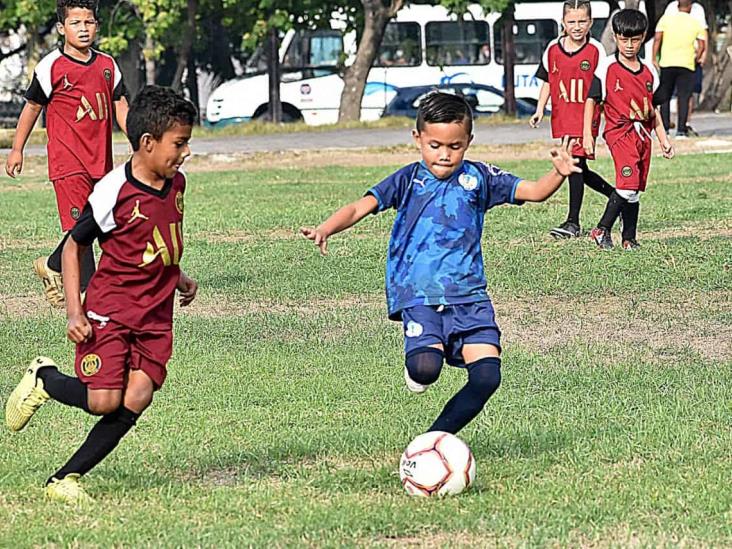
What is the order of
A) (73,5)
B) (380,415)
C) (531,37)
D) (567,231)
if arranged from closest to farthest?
(380,415)
(73,5)
(567,231)
(531,37)

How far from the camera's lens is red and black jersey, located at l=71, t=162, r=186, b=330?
16.0 feet

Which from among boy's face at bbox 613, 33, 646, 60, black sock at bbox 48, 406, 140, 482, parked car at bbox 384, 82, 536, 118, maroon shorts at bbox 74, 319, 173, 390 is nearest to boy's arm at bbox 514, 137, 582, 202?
maroon shorts at bbox 74, 319, 173, 390

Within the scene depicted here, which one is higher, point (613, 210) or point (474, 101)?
point (613, 210)

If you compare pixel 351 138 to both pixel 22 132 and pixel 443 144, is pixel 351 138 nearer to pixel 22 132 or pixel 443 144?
pixel 22 132

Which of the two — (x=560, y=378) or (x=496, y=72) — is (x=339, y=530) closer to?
(x=560, y=378)

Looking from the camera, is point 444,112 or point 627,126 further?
point 627,126

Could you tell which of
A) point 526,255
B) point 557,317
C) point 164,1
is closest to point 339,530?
point 557,317

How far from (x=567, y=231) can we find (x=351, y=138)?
48.7 feet

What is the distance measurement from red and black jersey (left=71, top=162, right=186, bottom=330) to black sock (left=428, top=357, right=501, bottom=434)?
41.9 inches

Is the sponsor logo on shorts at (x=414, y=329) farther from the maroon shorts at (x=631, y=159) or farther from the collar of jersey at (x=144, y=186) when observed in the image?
the maroon shorts at (x=631, y=159)

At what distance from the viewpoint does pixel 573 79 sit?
12.1 m

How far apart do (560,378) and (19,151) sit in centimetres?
347

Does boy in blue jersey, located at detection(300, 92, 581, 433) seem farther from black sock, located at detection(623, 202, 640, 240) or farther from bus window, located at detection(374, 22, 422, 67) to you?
bus window, located at detection(374, 22, 422, 67)

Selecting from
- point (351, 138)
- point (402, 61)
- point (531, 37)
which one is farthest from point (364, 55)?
point (531, 37)
